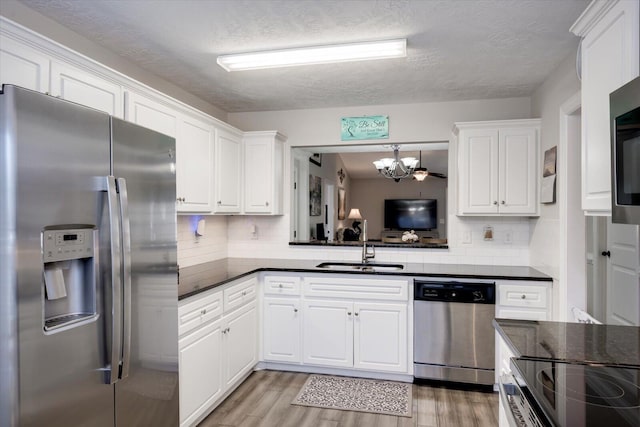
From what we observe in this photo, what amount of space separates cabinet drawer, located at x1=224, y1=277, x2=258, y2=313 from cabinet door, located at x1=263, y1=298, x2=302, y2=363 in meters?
0.21

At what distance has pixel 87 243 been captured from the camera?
146 cm

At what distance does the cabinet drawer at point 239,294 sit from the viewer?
291 cm

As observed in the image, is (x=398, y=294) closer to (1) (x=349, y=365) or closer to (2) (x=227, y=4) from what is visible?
(1) (x=349, y=365)

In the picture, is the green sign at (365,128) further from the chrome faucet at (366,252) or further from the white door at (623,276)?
the white door at (623,276)

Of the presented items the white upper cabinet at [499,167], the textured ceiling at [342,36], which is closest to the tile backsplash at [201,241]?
the textured ceiling at [342,36]

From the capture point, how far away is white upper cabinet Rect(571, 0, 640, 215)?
4.22 ft

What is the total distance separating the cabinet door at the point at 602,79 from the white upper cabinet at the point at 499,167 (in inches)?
70.4

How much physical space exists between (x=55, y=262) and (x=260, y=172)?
2.58m

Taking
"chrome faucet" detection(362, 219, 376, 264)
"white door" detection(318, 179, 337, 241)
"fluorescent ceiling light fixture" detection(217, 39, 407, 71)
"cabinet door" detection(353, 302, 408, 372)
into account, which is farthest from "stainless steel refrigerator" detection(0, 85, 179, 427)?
"white door" detection(318, 179, 337, 241)

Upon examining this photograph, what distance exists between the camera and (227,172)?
354cm

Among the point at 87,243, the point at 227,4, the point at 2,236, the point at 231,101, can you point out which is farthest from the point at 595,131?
the point at 231,101

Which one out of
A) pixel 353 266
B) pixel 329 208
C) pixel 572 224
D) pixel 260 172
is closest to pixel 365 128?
pixel 260 172

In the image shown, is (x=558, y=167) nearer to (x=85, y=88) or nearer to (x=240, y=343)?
(x=240, y=343)

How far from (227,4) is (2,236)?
1.52 m
